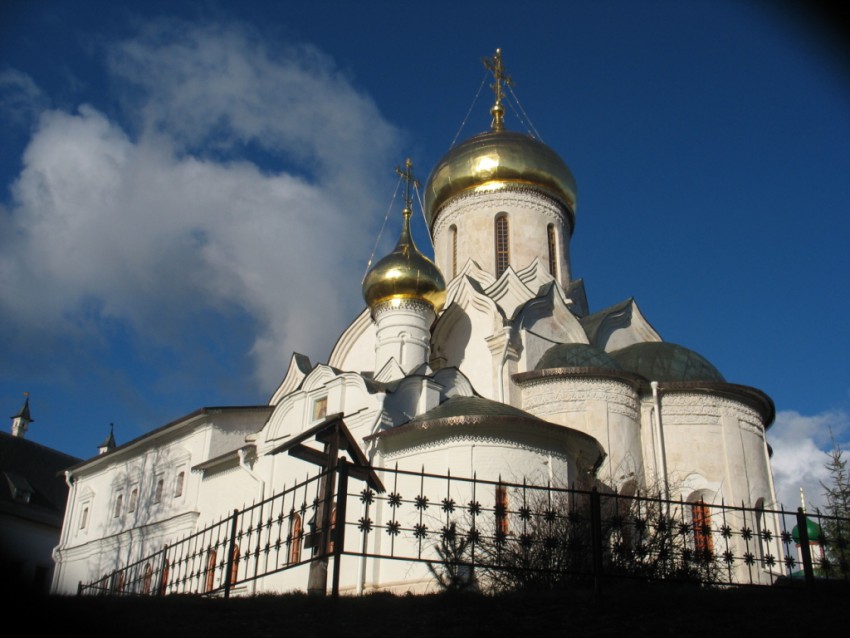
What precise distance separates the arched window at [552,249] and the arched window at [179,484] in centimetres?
1019

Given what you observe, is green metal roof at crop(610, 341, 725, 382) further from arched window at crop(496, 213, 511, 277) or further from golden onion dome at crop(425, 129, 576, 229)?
golden onion dome at crop(425, 129, 576, 229)

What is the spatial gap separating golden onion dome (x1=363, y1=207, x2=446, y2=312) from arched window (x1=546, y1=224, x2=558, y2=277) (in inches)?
164

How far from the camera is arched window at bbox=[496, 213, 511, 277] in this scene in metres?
20.8

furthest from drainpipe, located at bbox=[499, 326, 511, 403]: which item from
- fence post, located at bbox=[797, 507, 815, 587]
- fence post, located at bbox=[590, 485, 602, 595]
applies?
fence post, located at bbox=[590, 485, 602, 595]

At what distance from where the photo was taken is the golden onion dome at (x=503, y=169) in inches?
828

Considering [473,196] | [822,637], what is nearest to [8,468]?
[473,196]

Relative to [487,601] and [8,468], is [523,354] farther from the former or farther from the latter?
[8,468]

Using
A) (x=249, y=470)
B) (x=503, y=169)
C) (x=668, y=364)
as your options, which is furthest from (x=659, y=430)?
(x=503, y=169)

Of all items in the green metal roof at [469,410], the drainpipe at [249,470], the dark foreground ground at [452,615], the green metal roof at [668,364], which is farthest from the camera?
the drainpipe at [249,470]

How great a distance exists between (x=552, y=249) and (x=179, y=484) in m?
10.8

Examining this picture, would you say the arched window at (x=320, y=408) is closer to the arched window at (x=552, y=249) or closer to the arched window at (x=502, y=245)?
the arched window at (x=502, y=245)

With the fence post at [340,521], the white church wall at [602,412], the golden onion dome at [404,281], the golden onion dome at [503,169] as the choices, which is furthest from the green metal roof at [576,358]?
the fence post at [340,521]

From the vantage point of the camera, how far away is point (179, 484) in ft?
65.5

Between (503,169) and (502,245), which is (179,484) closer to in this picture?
(502,245)
